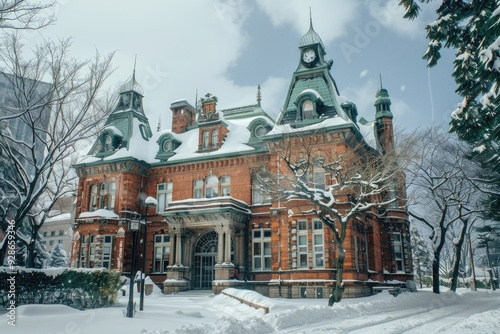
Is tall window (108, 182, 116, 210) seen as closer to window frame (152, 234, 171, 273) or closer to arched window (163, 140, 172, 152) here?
window frame (152, 234, 171, 273)

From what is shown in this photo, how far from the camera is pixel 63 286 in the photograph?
14.3 meters

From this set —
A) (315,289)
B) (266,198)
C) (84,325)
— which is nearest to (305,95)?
(266,198)

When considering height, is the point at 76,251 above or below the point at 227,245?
below

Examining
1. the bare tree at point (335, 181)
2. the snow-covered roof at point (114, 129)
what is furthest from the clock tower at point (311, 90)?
the snow-covered roof at point (114, 129)

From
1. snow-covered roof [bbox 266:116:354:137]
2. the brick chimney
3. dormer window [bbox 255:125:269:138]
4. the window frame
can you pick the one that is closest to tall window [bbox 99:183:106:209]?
the window frame

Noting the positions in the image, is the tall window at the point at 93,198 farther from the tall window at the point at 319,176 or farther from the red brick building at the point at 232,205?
the tall window at the point at 319,176

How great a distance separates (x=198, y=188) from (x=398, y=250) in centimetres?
1452

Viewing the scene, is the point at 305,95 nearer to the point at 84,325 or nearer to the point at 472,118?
the point at 472,118

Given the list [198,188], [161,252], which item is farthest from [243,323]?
[161,252]

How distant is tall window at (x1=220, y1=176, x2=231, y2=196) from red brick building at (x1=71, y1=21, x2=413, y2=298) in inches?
3.0

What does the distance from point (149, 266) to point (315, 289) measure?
40.9ft

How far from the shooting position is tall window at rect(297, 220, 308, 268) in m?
23.1

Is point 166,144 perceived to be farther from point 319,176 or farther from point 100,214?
point 319,176

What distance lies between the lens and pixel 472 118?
1043cm
